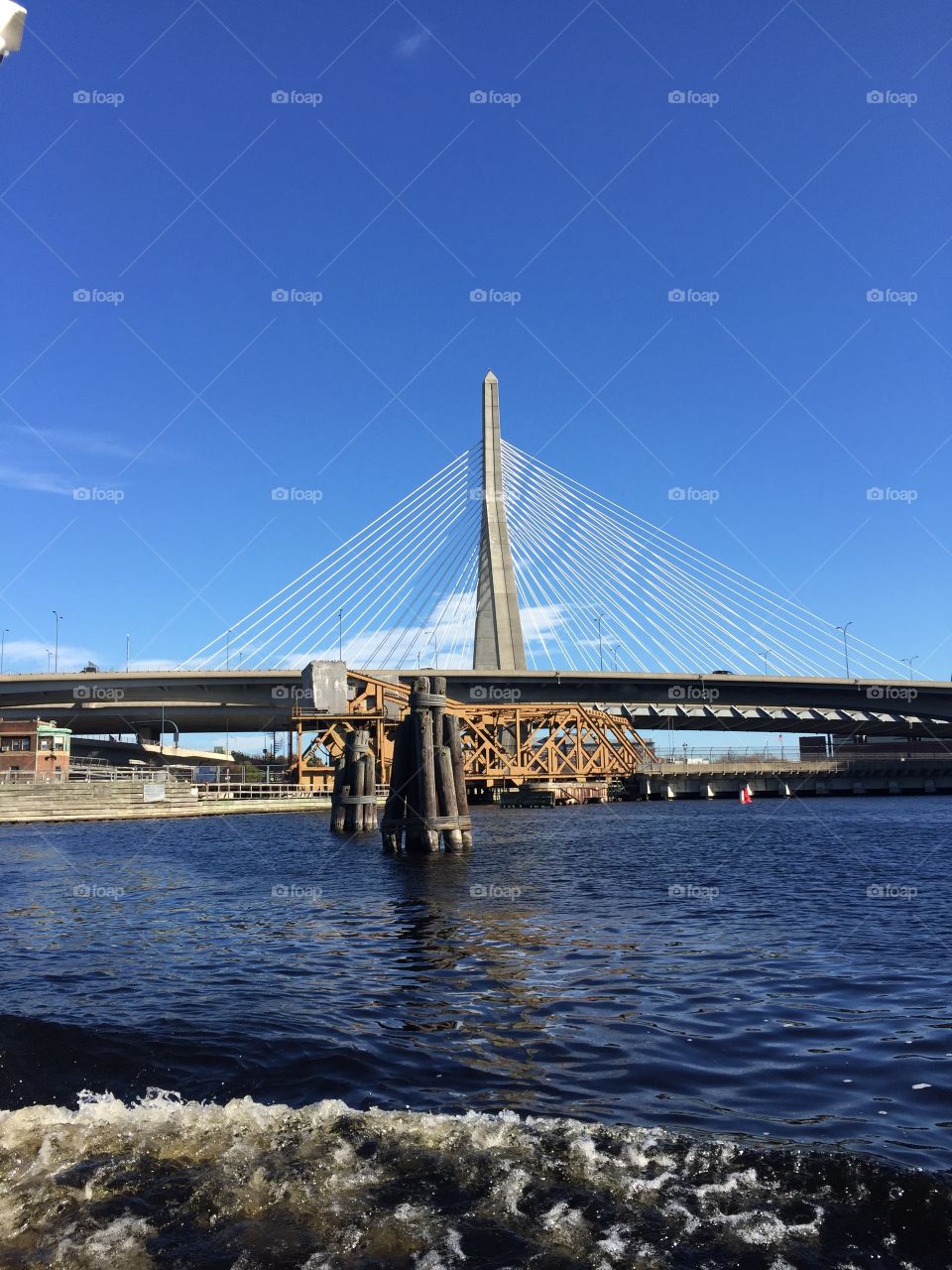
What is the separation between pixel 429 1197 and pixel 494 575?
76.4 metres

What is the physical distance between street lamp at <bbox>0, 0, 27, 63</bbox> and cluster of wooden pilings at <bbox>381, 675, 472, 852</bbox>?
2845 cm

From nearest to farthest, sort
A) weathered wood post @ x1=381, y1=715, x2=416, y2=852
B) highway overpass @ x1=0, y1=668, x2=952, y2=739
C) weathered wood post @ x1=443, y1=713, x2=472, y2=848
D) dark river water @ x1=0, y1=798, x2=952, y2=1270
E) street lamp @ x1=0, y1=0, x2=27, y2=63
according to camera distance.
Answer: street lamp @ x1=0, y1=0, x2=27, y2=63 → dark river water @ x1=0, y1=798, x2=952, y2=1270 → weathered wood post @ x1=381, y1=715, x2=416, y2=852 → weathered wood post @ x1=443, y1=713, x2=472, y2=848 → highway overpass @ x1=0, y1=668, x2=952, y2=739

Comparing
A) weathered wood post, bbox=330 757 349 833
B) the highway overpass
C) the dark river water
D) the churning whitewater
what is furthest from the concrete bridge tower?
the churning whitewater

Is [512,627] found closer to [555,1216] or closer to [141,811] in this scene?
[141,811]

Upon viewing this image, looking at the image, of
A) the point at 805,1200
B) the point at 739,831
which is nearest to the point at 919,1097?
the point at 805,1200

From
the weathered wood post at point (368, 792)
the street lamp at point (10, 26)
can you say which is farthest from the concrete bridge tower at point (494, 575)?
the street lamp at point (10, 26)

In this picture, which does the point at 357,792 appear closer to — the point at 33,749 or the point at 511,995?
the point at 511,995

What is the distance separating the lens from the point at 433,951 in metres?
16.2

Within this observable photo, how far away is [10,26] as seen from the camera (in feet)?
18.3

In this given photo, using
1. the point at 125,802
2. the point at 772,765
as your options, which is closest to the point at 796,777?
the point at 772,765

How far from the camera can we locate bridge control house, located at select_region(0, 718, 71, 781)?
76812 mm

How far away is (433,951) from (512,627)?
6997 cm

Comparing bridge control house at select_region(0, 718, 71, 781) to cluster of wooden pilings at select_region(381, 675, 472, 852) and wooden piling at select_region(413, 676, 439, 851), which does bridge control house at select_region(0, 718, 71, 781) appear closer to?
cluster of wooden pilings at select_region(381, 675, 472, 852)

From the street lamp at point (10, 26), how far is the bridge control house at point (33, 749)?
7176 centimetres
